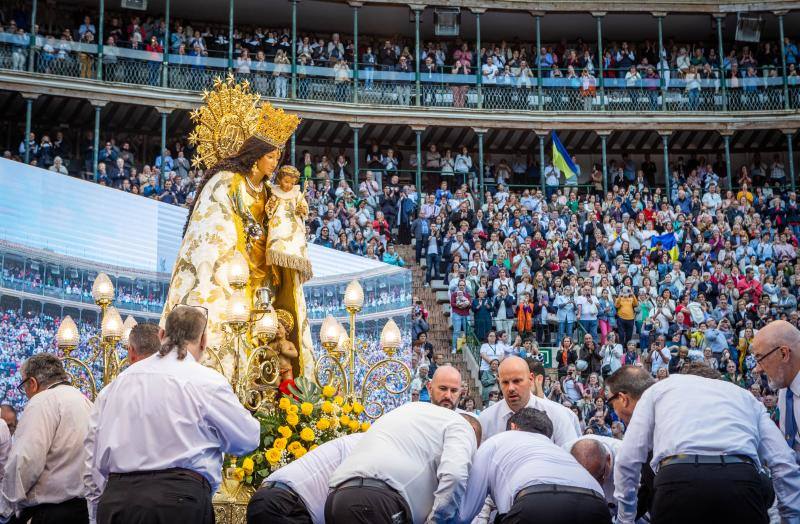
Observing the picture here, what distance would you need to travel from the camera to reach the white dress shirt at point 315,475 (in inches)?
234

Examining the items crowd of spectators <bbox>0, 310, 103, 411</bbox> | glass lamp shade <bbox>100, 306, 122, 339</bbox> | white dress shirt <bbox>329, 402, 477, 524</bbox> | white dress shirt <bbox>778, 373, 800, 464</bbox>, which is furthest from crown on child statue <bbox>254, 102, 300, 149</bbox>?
crowd of spectators <bbox>0, 310, 103, 411</bbox>

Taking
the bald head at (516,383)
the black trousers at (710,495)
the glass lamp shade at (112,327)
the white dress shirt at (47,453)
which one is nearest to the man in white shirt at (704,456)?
the black trousers at (710,495)

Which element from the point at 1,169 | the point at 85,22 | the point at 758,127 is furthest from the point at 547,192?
the point at 1,169

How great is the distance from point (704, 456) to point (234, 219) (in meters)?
3.94

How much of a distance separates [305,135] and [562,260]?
1089 centimetres

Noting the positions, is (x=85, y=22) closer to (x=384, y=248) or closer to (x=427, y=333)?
(x=384, y=248)

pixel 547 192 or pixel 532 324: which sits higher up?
pixel 547 192

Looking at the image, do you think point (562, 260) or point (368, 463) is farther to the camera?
point (562, 260)

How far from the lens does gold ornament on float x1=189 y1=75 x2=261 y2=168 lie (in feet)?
28.2

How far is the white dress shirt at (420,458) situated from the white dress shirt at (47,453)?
1711 mm

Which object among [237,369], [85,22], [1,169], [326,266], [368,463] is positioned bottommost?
[368,463]

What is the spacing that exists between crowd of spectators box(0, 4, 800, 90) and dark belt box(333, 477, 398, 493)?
74.9 feet

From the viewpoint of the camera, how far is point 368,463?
5.68 metres

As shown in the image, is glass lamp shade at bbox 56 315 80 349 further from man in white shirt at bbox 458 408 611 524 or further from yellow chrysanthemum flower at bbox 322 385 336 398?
man in white shirt at bbox 458 408 611 524
